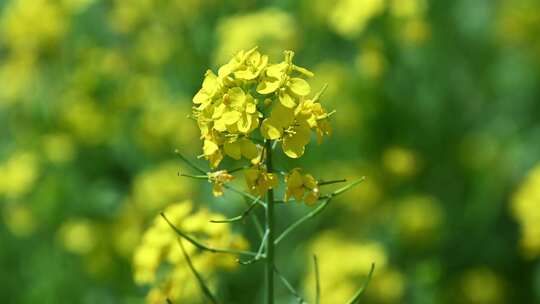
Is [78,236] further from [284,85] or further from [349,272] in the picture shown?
[284,85]

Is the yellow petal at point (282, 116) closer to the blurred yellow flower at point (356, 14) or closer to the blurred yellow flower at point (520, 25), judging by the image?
the blurred yellow flower at point (356, 14)

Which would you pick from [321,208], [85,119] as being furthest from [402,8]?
[321,208]

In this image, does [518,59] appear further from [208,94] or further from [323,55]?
[208,94]

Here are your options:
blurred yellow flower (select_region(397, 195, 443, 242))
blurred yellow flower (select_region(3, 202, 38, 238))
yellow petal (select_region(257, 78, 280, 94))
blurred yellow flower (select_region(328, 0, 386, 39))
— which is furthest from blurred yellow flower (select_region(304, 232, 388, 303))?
yellow petal (select_region(257, 78, 280, 94))

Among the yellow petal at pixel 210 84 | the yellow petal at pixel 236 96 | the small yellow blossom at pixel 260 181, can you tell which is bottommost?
the small yellow blossom at pixel 260 181

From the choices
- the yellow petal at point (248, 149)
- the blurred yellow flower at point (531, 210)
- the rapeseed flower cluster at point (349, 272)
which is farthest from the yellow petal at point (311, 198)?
the blurred yellow flower at point (531, 210)

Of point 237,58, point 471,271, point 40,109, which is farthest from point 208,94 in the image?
point 40,109
